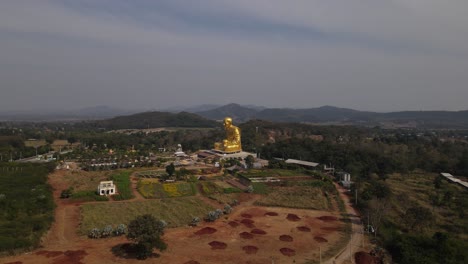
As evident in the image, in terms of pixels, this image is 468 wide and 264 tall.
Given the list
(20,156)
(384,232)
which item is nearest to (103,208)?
(384,232)

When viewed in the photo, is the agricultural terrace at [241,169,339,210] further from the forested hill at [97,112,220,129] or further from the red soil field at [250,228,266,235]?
the forested hill at [97,112,220,129]

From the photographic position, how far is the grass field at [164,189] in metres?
35.8

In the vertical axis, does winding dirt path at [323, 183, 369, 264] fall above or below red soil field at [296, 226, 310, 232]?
below

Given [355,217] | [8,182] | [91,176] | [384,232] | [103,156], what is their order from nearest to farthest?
[384,232] → [355,217] → [8,182] → [91,176] → [103,156]

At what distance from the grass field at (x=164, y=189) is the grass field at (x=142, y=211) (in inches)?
80.3

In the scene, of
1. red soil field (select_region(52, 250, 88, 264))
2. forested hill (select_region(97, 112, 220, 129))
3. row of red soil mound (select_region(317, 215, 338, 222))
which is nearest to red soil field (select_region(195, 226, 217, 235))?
red soil field (select_region(52, 250, 88, 264))

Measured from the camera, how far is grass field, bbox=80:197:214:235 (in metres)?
27.6

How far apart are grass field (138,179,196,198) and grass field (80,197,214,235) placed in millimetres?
2041

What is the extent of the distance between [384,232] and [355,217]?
156 inches

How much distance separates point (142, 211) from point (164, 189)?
755 cm

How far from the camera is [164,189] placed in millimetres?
37562

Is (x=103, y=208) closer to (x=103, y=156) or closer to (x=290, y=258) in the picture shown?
(x=290, y=258)

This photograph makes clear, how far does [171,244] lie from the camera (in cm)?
2369

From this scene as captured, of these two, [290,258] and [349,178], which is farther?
[349,178]
